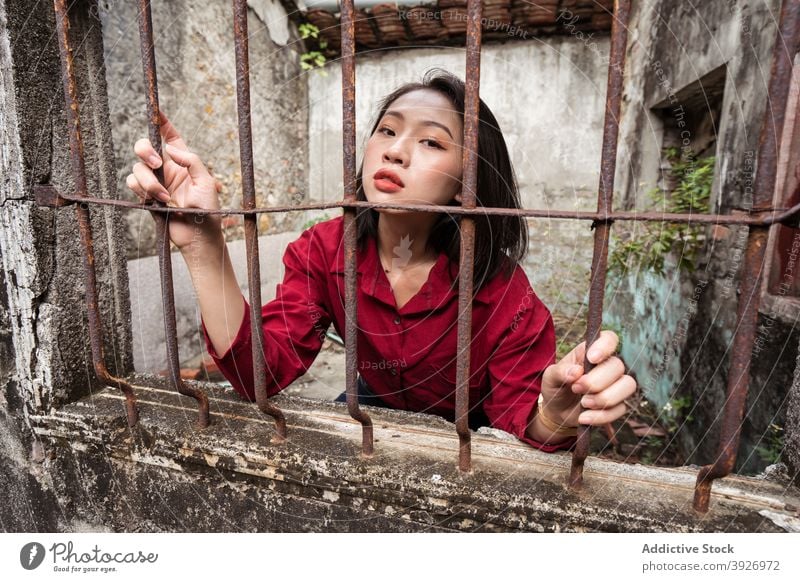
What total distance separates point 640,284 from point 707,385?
1.25 meters

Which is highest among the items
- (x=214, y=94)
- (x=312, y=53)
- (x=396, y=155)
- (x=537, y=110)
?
(x=312, y=53)

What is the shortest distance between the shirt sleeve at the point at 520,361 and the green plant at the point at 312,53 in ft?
13.8

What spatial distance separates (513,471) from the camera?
0.84m

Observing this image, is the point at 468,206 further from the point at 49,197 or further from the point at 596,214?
the point at 49,197

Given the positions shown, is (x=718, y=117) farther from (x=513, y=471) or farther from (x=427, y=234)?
(x=513, y=471)

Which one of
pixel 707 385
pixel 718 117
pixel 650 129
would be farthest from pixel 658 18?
pixel 707 385

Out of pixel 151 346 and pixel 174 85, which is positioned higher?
pixel 174 85

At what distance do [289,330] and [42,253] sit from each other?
575mm

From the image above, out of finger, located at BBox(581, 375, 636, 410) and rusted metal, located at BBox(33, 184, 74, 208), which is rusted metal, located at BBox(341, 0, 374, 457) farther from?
rusted metal, located at BBox(33, 184, 74, 208)

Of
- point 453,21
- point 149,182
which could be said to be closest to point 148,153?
point 149,182

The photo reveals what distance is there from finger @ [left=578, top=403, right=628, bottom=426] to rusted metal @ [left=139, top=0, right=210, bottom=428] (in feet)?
2.43

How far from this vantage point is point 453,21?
431 cm

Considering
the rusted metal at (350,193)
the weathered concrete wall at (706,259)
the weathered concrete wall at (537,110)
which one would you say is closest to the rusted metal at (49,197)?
the rusted metal at (350,193)

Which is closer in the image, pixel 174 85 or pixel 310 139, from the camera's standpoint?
pixel 174 85
